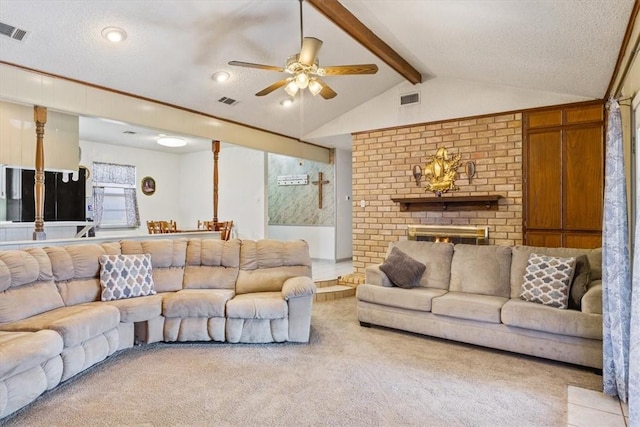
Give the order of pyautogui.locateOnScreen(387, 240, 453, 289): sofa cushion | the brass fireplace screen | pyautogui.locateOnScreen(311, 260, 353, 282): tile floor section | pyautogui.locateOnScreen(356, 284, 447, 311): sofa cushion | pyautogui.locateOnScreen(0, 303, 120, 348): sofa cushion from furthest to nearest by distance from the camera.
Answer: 1. pyautogui.locateOnScreen(311, 260, 353, 282): tile floor section
2. the brass fireplace screen
3. pyautogui.locateOnScreen(387, 240, 453, 289): sofa cushion
4. pyautogui.locateOnScreen(356, 284, 447, 311): sofa cushion
5. pyautogui.locateOnScreen(0, 303, 120, 348): sofa cushion

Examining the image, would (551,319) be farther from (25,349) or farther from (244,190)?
(244,190)

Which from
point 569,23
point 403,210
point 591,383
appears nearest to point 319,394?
point 591,383

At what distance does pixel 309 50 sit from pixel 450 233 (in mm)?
3426

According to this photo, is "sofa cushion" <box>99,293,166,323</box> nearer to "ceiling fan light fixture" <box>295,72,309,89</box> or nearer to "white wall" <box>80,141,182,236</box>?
"ceiling fan light fixture" <box>295,72,309,89</box>

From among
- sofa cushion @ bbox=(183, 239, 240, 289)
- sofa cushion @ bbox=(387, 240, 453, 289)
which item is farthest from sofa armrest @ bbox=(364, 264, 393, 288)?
sofa cushion @ bbox=(183, 239, 240, 289)

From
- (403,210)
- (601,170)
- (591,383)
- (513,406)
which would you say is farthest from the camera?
(403,210)

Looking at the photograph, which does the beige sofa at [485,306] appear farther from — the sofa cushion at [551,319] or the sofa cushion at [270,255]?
the sofa cushion at [270,255]

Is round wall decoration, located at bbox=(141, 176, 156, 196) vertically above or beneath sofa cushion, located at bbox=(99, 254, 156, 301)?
above

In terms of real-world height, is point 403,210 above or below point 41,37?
below

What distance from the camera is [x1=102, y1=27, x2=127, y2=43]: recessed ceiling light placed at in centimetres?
356

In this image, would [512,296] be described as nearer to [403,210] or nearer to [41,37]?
[403,210]

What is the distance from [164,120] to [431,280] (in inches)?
156

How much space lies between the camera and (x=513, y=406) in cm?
250

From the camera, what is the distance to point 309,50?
130 inches
